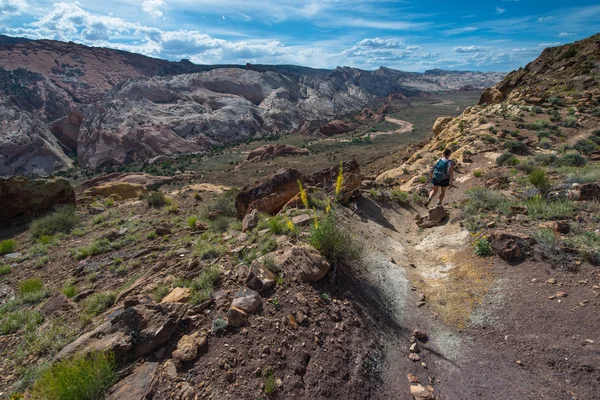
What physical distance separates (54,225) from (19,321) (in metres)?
5.94

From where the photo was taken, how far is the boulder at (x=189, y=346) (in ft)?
10.0

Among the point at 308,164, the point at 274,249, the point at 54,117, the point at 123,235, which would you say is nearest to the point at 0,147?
the point at 54,117

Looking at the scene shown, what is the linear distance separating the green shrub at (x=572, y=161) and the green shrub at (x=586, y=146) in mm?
1446

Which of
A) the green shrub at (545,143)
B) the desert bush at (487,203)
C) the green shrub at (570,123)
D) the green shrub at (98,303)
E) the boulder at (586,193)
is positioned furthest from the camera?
the green shrub at (570,123)

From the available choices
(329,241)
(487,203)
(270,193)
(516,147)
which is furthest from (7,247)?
(516,147)

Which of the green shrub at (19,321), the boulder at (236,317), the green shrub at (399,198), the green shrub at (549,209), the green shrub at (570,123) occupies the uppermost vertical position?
the green shrub at (570,123)

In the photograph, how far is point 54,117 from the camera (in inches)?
2645

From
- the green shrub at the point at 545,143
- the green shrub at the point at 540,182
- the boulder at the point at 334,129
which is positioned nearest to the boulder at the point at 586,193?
the green shrub at the point at 540,182

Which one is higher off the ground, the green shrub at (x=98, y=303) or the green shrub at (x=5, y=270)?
the green shrub at (x=98, y=303)

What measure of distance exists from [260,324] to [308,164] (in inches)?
1260

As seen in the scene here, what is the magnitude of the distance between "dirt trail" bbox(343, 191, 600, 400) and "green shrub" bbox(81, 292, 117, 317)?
391 cm

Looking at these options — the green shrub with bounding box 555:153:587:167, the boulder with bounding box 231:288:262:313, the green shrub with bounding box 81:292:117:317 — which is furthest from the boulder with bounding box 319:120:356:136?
the boulder with bounding box 231:288:262:313

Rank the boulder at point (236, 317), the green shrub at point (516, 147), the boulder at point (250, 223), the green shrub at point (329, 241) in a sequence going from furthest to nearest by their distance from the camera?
the green shrub at point (516, 147) < the boulder at point (250, 223) < the green shrub at point (329, 241) < the boulder at point (236, 317)

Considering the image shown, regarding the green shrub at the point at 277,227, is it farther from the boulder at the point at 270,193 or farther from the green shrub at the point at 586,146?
the green shrub at the point at 586,146
